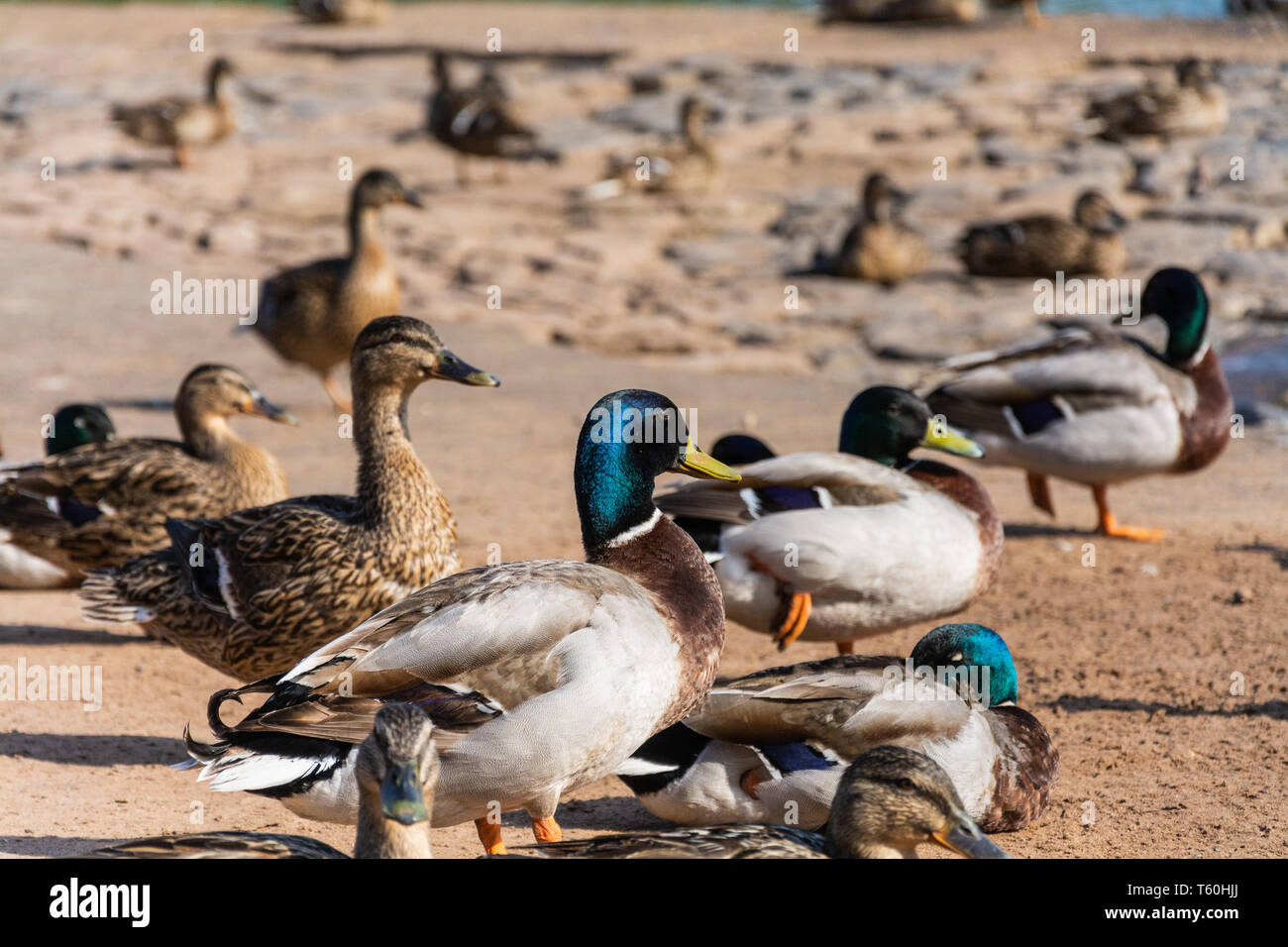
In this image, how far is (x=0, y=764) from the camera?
4676 mm

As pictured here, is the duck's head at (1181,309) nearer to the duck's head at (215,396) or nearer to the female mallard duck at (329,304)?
the duck's head at (215,396)

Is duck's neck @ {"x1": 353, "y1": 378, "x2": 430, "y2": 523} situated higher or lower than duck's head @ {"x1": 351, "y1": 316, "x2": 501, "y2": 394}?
lower

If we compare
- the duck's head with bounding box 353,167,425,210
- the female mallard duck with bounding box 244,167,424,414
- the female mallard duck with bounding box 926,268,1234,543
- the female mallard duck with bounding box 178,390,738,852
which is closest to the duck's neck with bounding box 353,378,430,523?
the female mallard duck with bounding box 178,390,738,852

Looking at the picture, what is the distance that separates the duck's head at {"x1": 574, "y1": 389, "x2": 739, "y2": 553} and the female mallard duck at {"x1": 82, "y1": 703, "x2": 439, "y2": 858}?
1143mm

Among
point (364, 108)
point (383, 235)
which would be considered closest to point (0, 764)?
point (383, 235)

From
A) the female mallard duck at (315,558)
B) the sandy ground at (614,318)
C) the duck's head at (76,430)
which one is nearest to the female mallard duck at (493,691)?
the sandy ground at (614,318)

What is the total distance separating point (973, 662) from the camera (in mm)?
4570

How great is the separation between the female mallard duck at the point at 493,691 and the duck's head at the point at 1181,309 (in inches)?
164

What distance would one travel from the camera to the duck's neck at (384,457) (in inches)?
199

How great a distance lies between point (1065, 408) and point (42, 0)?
843 inches

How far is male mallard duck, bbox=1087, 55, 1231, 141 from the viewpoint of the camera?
14.1 m

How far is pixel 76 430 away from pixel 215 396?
0.86 meters

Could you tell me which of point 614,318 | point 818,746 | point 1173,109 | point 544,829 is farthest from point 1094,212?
point 544,829

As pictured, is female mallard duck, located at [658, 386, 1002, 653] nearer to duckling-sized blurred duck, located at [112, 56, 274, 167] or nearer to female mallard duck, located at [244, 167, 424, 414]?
female mallard duck, located at [244, 167, 424, 414]
